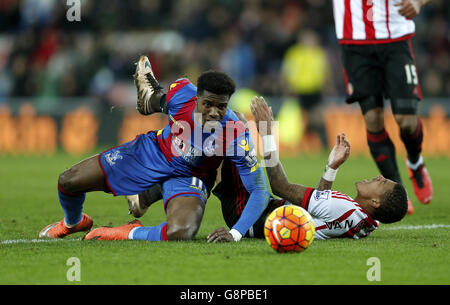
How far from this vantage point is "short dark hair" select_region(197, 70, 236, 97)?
6.02m

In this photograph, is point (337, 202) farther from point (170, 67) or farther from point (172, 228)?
point (170, 67)

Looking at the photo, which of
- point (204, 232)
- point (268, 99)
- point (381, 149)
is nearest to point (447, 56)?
point (268, 99)

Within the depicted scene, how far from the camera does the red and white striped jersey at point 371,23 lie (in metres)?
7.95

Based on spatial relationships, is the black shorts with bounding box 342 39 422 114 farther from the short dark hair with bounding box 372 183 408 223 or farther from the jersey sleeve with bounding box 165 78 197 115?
the jersey sleeve with bounding box 165 78 197 115

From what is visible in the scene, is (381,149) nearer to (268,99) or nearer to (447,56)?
(268,99)

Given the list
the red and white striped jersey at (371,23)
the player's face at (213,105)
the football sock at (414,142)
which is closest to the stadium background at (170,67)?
the football sock at (414,142)

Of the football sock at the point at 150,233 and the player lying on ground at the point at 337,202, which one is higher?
the player lying on ground at the point at 337,202

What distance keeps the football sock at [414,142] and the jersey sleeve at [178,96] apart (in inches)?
93.4

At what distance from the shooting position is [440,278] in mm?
4676

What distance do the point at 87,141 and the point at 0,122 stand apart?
1.97 meters

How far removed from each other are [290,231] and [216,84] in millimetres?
1297

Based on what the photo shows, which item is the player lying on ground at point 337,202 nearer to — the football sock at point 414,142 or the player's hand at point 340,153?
the player's hand at point 340,153

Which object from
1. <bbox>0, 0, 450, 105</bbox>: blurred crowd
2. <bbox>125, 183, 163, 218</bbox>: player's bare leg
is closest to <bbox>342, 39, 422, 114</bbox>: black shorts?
<bbox>125, 183, 163, 218</bbox>: player's bare leg
